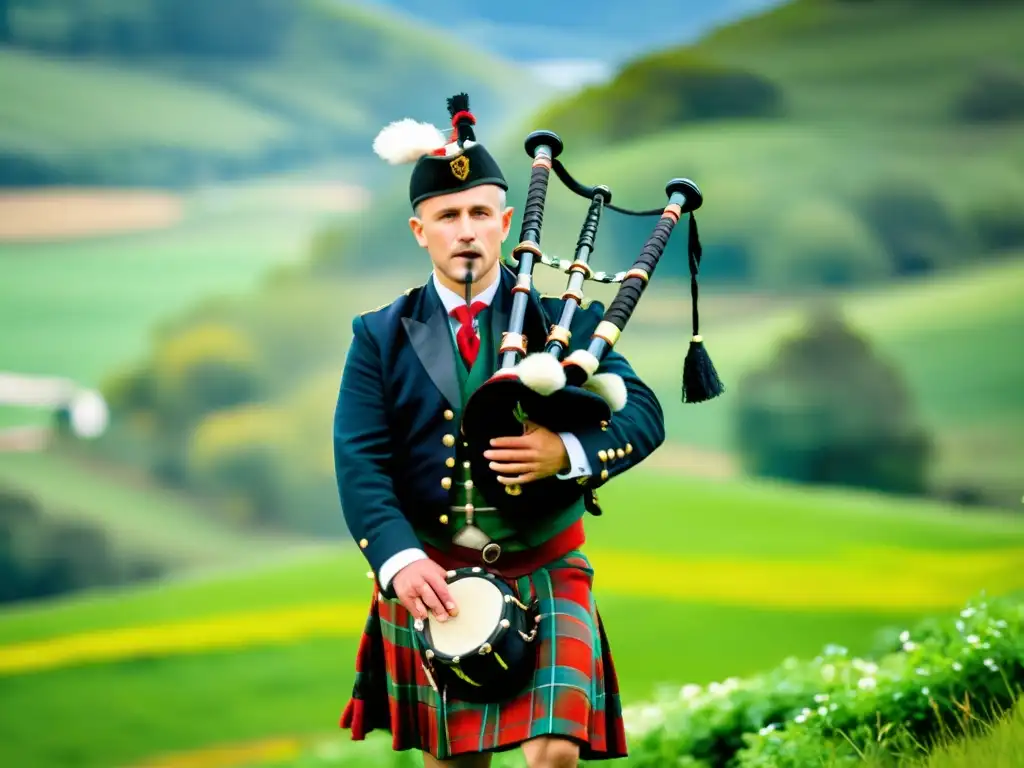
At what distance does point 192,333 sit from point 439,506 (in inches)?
361

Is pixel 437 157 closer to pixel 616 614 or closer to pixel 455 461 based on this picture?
pixel 455 461

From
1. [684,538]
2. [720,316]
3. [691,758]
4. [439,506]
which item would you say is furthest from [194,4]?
[439,506]

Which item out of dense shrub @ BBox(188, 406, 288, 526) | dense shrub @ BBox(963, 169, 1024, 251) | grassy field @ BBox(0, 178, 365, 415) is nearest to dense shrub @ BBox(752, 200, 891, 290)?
dense shrub @ BBox(963, 169, 1024, 251)

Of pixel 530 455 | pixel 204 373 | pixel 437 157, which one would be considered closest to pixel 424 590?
pixel 530 455

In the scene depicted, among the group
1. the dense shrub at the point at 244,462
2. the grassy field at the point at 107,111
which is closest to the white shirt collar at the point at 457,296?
the dense shrub at the point at 244,462

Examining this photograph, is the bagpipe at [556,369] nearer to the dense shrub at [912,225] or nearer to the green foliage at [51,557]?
the green foliage at [51,557]

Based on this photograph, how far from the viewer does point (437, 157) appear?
11.3ft

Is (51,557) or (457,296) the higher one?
(457,296)

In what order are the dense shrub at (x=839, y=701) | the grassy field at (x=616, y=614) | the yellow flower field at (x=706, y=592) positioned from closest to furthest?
the dense shrub at (x=839, y=701), the grassy field at (x=616, y=614), the yellow flower field at (x=706, y=592)

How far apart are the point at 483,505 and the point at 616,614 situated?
6.08 metres

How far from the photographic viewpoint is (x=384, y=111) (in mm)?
14547

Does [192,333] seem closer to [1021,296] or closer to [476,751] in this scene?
[1021,296]

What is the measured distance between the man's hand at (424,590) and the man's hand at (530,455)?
0.88 ft

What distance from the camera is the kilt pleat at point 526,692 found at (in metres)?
3.35
